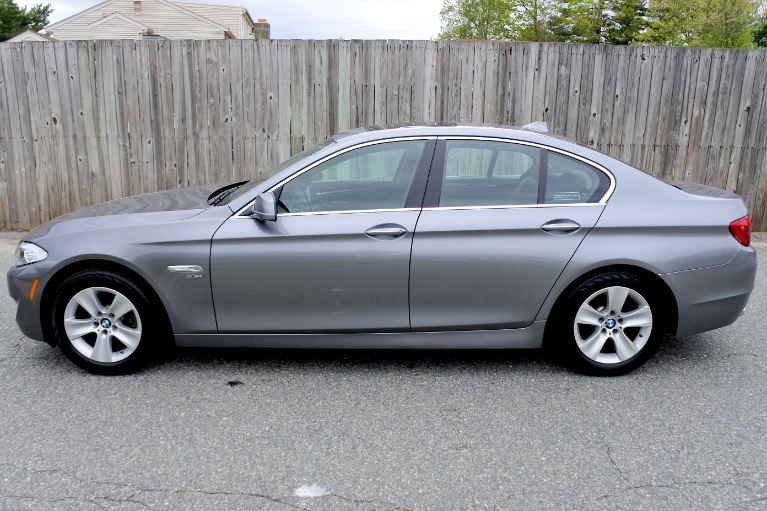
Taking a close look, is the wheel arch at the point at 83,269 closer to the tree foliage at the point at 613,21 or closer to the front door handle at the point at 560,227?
the front door handle at the point at 560,227

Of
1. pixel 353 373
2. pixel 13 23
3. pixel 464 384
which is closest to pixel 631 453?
pixel 464 384

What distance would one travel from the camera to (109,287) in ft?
13.2

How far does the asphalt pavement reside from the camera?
2.93 meters

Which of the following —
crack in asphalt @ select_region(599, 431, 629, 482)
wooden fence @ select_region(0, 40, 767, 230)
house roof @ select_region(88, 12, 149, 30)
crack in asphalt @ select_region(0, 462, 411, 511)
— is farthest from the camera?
house roof @ select_region(88, 12, 149, 30)

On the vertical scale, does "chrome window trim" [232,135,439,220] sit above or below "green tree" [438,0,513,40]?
below

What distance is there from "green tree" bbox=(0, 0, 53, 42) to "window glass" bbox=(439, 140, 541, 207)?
186 ft

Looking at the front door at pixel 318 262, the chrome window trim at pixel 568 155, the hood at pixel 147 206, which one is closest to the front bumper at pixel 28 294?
the hood at pixel 147 206

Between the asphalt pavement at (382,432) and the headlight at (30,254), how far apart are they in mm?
749

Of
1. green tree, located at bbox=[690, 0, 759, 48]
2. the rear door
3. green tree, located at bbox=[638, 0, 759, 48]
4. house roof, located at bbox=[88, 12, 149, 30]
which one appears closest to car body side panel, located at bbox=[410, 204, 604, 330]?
the rear door

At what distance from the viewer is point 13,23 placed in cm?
5281

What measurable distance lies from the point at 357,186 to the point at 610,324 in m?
1.89

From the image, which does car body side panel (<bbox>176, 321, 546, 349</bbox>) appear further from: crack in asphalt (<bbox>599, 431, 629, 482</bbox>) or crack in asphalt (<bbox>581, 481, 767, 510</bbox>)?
crack in asphalt (<bbox>581, 481, 767, 510</bbox>)

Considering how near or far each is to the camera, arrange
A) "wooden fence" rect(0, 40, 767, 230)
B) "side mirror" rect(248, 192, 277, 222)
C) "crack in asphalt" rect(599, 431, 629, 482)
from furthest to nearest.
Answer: "wooden fence" rect(0, 40, 767, 230) < "side mirror" rect(248, 192, 277, 222) < "crack in asphalt" rect(599, 431, 629, 482)

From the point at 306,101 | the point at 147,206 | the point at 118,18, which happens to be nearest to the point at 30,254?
the point at 147,206
